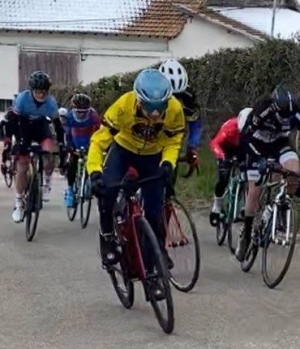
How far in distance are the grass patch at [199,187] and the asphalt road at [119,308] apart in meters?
3.59

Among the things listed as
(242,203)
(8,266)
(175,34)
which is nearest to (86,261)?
(8,266)

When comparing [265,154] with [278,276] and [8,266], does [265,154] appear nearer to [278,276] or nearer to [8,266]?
[278,276]

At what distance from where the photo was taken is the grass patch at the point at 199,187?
14.0 metres

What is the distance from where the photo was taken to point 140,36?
4134 cm

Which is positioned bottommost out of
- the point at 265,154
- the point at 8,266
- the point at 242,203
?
the point at 8,266

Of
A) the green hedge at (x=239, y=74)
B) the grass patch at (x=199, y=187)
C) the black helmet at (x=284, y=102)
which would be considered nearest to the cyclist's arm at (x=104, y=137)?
the black helmet at (x=284, y=102)

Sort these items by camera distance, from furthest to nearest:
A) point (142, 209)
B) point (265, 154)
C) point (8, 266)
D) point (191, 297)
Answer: point (8, 266)
point (265, 154)
point (191, 297)
point (142, 209)

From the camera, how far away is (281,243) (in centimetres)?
802

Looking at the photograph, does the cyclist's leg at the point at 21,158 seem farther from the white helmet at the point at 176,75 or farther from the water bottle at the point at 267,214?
the water bottle at the point at 267,214

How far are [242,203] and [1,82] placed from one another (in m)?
33.5

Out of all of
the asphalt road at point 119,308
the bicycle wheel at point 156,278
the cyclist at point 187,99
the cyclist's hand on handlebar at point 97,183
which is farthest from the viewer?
the cyclist at point 187,99

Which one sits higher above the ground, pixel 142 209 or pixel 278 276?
pixel 142 209

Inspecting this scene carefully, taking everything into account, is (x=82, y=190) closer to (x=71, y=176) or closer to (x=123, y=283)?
(x=71, y=176)

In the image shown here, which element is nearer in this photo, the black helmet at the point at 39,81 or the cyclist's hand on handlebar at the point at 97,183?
the cyclist's hand on handlebar at the point at 97,183
